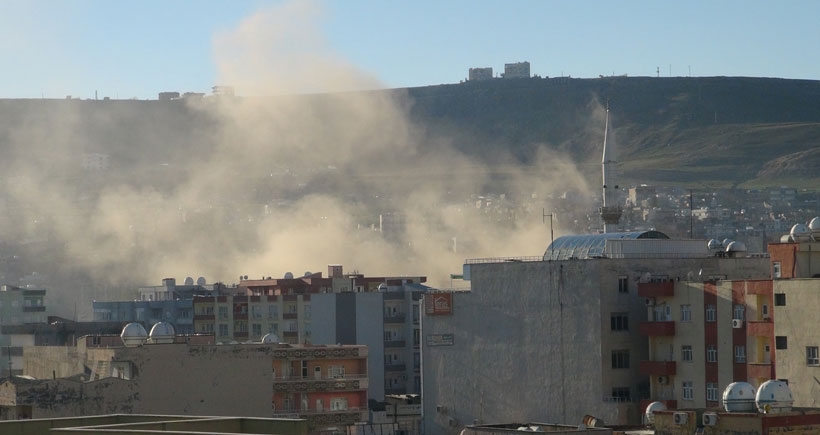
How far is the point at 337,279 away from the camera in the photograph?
13938 cm

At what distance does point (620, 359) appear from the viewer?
82750 mm

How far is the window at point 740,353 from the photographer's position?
3061 inches

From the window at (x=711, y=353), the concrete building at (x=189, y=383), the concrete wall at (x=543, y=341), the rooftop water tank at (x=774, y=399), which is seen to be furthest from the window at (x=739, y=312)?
the rooftop water tank at (x=774, y=399)

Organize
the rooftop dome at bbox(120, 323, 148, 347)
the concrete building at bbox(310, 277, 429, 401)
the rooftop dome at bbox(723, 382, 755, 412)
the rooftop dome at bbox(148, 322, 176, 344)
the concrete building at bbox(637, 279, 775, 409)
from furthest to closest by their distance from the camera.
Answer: the concrete building at bbox(310, 277, 429, 401), the rooftop dome at bbox(120, 323, 148, 347), the rooftop dome at bbox(148, 322, 176, 344), the concrete building at bbox(637, 279, 775, 409), the rooftop dome at bbox(723, 382, 755, 412)

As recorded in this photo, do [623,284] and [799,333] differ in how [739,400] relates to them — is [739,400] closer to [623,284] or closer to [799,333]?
[799,333]

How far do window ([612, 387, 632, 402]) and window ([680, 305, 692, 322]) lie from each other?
405 cm

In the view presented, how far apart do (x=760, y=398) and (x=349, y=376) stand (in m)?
39.8

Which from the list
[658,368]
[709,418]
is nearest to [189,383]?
[658,368]

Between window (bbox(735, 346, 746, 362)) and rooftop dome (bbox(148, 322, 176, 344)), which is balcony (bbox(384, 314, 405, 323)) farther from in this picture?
window (bbox(735, 346, 746, 362))

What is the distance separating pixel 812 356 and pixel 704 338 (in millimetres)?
7133

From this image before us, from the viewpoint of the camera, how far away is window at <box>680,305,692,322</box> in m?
80.7

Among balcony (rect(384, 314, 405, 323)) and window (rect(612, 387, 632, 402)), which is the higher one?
balcony (rect(384, 314, 405, 323))

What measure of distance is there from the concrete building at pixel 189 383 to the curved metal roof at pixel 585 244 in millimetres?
10883

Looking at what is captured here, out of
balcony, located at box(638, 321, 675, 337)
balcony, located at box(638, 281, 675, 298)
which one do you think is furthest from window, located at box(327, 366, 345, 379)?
balcony, located at box(638, 281, 675, 298)
